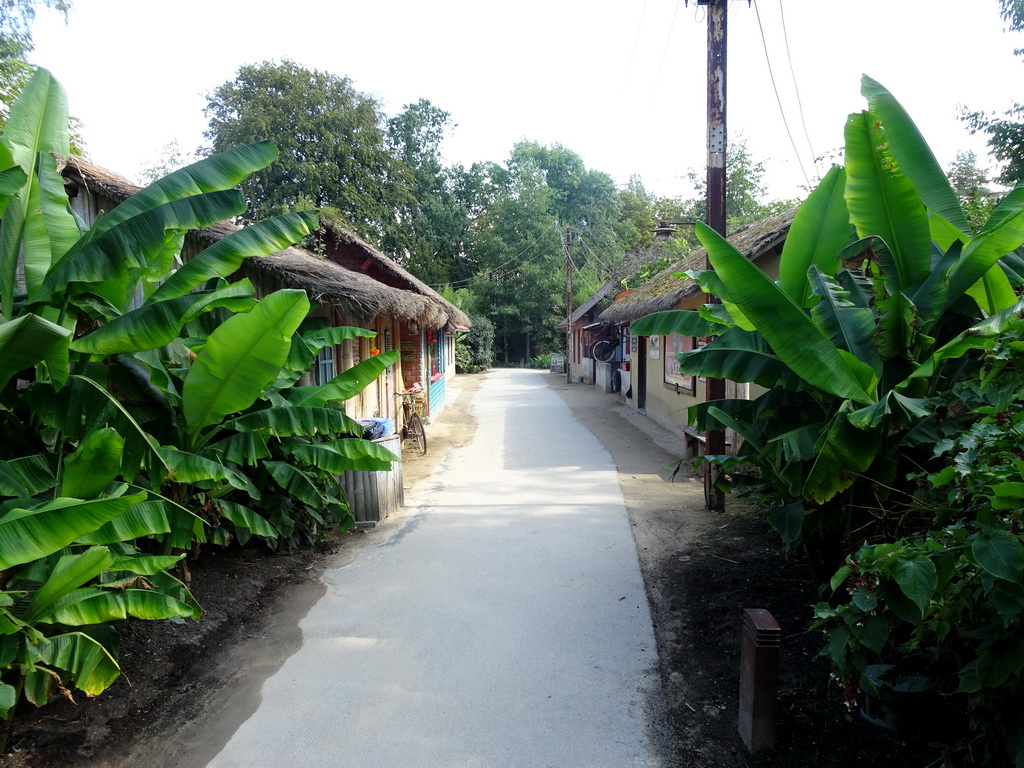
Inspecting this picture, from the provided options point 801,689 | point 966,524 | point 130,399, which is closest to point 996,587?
point 966,524

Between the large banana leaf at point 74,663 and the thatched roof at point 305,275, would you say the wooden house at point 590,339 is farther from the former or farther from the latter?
the large banana leaf at point 74,663

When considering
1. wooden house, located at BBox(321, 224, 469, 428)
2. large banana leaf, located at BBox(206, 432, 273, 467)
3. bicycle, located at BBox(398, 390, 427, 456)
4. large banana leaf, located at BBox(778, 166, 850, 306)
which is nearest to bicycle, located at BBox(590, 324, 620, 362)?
wooden house, located at BBox(321, 224, 469, 428)

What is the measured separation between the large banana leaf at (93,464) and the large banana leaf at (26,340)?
0.48 meters

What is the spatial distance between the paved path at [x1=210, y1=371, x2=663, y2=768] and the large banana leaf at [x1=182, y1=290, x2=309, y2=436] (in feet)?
5.95

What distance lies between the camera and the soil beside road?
3.33 meters

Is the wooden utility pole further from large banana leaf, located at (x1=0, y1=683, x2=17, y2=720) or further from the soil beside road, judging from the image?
large banana leaf, located at (x1=0, y1=683, x2=17, y2=720)

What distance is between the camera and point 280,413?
5.14 meters

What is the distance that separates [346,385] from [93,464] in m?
2.79

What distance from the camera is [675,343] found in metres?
13.4

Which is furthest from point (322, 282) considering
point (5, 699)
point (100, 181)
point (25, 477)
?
point (5, 699)

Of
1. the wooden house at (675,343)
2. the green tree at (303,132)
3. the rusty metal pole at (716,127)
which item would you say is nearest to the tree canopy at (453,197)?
the green tree at (303,132)

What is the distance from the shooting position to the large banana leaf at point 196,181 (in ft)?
13.5

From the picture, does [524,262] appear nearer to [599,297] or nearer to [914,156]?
[599,297]

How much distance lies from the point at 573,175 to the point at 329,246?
43771mm
